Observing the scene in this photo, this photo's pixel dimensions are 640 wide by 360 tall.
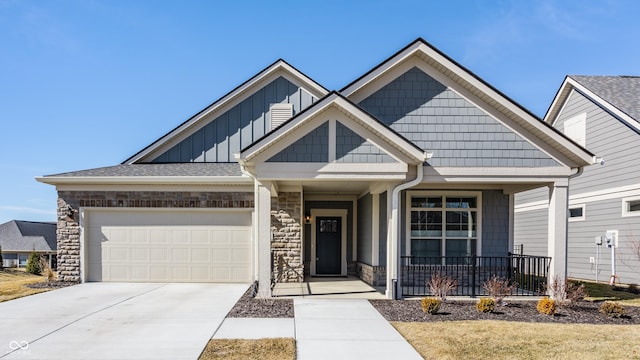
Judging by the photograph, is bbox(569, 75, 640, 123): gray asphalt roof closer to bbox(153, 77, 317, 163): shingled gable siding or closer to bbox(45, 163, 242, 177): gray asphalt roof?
bbox(153, 77, 317, 163): shingled gable siding

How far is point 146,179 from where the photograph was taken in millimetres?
12180

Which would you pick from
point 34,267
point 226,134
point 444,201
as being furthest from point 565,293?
point 34,267

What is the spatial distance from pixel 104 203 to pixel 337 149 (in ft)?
24.8

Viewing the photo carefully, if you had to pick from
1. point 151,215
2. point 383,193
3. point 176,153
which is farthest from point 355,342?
point 176,153

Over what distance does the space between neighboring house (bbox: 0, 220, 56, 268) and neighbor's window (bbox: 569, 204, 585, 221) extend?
26152mm

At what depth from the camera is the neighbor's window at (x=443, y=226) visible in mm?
12398

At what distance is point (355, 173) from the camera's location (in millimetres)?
9531

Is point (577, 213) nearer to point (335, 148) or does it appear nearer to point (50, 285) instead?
point (335, 148)

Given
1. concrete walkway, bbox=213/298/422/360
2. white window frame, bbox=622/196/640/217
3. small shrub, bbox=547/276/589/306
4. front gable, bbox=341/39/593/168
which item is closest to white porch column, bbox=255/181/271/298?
concrete walkway, bbox=213/298/422/360

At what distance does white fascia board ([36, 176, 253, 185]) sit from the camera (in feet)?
39.9

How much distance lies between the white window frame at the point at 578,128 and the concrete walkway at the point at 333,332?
1350 centimetres

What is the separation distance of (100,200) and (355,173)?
26.1 ft

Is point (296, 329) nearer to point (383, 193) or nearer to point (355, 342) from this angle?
point (355, 342)

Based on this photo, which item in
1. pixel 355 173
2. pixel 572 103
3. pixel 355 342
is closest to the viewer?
pixel 355 342
